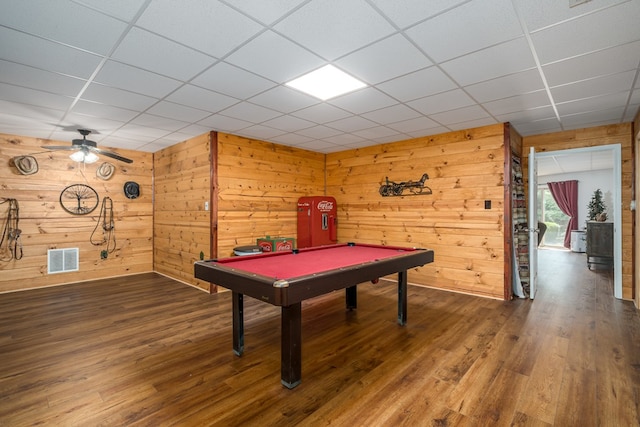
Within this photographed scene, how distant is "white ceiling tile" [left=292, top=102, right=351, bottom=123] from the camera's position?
3.67 metres

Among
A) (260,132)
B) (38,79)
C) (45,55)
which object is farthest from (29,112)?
(260,132)

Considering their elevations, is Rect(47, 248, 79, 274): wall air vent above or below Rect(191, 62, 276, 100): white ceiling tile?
below

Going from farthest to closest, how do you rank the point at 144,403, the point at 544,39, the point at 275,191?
the point at 275,191 < the point at 544,39 < the point at 144,403

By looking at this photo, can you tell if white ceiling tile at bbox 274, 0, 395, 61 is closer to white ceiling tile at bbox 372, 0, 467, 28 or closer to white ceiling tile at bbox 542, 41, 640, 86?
white ceiling tile at bbox 372, 0, 467, 28

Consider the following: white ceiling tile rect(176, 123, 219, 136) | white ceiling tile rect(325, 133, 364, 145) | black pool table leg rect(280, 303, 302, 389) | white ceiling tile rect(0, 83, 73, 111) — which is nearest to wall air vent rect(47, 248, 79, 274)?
white ceiling tile rect(176, 123, 219, 136)

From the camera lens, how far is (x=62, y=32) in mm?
2096

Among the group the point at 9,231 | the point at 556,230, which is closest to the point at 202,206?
the point at 9,231

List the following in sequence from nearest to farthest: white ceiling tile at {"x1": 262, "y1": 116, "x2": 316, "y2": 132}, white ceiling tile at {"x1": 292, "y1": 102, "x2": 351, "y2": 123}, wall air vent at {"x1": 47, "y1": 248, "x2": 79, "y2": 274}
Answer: white ceiling tile at {"x1": 292, "y1": 102, "x2": 351, "y2": 123} < white ceiling tile at {"x1": 262, "y1": 116, "x2": 316, "y2": 132} < wall air vent at {"x1": 47, "y1": 248, "x2": 79, "y2": 274}

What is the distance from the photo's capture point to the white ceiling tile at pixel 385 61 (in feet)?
7.54

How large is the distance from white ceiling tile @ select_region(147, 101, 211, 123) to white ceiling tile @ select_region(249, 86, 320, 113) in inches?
33.8

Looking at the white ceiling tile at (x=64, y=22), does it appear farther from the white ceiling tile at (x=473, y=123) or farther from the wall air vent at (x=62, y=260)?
the wall air vent at (x=62, y=260)

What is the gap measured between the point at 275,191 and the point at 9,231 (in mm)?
4249

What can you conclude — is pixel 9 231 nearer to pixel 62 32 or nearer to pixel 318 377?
pixel 62 32

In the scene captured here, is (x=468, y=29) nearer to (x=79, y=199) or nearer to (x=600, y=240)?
(x=79, y=199)
